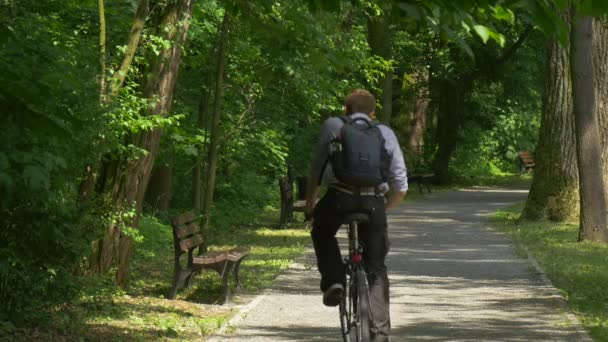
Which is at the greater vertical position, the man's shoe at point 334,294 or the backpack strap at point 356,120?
the backpack strap at point 356,120

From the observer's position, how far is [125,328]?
10.5m

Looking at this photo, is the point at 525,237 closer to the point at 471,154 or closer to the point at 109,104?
the point at 109,104

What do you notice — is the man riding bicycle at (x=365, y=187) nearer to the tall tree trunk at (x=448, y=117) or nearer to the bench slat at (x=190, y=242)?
the bench slat at (x=190, y=242)

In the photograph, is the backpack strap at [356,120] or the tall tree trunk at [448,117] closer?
the backpack strap at [356,120]

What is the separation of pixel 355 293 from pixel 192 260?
469cm

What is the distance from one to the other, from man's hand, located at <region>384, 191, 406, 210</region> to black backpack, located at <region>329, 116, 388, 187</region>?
0.33m

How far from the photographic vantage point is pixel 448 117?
152 ft

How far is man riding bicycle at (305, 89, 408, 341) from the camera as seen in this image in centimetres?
812

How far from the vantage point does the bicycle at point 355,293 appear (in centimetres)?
825

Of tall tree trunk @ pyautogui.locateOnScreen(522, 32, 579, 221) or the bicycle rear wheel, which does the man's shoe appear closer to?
the bicycle rear wheel

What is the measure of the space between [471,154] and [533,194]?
27088 mm

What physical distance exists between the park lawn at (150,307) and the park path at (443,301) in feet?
0.97

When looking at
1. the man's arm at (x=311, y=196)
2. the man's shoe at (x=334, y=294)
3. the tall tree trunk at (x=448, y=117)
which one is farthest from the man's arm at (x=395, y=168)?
the tall tree trunk at (x=448, y=117)

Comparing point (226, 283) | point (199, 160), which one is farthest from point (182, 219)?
point (199, 160)
